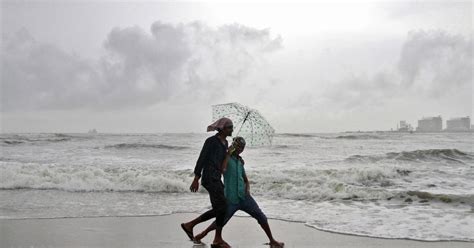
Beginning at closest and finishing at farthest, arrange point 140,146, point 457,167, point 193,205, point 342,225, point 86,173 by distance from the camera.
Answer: point 342,225, point 193,205, point 86,173, point 457,167, point 140,146

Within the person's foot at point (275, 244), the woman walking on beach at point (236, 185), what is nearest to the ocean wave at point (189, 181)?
the person's foot at point (275, 244)

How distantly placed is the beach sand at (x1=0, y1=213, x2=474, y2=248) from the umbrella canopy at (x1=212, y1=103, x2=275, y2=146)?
1.49 metres

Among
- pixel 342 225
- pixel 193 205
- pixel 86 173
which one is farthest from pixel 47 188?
pixel 342 225

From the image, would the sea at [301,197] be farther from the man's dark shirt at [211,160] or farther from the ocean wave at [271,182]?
the man's dark shirt at [211,160]

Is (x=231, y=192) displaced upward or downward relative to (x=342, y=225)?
upward

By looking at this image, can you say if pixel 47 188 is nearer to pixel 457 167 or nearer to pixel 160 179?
pixel 160 179

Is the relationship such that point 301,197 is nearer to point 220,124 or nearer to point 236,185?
point 236,185

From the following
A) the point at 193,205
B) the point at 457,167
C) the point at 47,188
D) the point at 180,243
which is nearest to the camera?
the point at 180,243

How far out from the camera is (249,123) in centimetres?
634

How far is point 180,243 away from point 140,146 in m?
24.5

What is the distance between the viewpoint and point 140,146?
3012 centimetres

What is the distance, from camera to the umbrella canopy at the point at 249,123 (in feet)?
20.2

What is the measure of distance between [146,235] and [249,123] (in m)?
2.38

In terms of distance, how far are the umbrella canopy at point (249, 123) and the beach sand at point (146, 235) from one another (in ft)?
4.88
